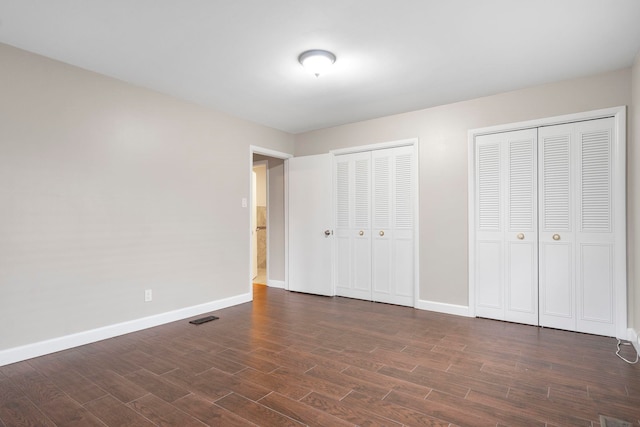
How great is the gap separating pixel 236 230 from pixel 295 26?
280 cm

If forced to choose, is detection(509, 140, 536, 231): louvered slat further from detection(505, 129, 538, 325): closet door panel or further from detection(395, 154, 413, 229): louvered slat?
detection(395, 154, 413, 229): louvered slat

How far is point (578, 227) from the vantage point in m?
3.40

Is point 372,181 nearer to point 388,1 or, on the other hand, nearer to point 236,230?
point 236,230

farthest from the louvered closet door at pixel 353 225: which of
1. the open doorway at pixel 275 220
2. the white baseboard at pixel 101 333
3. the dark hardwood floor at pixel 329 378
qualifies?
the white baseboard at pixel 101 333

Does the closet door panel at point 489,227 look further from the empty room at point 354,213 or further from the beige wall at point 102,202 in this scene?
the beige wall at point 102,202

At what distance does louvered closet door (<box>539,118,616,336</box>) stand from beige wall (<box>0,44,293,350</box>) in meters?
3.65

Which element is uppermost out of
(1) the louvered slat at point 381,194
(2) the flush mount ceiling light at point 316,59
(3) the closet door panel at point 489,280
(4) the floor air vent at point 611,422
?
(2) the flush mount ceiling light at point 316,59

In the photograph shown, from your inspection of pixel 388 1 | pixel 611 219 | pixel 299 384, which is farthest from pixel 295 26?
pixel 611 219

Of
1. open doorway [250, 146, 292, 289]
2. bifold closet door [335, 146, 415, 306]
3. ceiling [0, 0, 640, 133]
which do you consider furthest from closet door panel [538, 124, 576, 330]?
open doorway [250, 146, 292, 289]

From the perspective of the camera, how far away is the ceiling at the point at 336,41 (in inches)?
90.2

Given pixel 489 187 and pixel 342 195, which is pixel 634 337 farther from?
pixel 342 195

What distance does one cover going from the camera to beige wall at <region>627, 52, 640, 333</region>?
9.62 feet

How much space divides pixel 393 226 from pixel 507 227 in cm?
135

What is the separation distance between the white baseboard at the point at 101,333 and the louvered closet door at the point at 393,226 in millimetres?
2053
